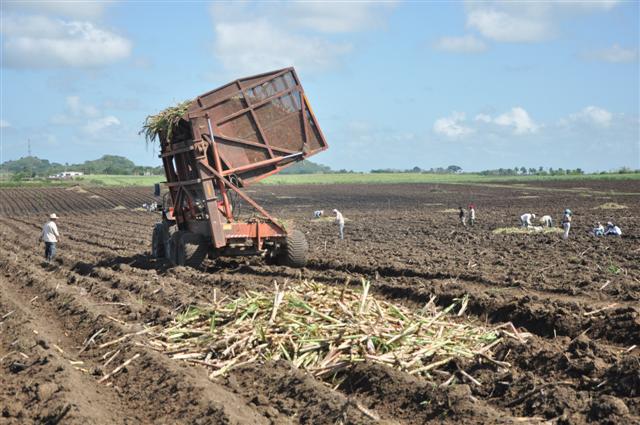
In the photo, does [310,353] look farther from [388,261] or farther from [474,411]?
[388,261]

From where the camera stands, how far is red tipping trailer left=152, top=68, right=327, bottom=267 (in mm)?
17312

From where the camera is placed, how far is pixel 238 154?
17.7 metres

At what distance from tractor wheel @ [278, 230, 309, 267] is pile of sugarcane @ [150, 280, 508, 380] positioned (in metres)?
6.74

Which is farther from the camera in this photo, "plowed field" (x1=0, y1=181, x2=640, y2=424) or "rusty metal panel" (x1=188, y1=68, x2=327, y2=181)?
"rusty metal panel" (x1=188, y1=68, x2=327, y2=181)

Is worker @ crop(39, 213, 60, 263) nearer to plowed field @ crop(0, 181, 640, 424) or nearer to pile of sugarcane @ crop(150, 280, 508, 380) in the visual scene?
plowed field @ crop(0, 181, 640, 424)

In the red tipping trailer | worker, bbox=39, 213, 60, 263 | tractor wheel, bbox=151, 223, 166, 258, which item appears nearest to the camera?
the red tipping trailer

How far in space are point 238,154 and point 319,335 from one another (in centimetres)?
850

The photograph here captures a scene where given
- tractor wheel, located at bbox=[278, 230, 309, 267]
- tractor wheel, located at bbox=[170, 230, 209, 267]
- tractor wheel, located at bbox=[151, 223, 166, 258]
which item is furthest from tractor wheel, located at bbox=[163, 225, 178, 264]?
tractor wheel, located at bbox=[278, 230, 309, 267]

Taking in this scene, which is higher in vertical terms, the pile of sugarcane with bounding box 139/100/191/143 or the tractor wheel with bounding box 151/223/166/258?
the pile of sugarcane with bounding box 139/100/191/143

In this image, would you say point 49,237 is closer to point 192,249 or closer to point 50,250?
point 50,250

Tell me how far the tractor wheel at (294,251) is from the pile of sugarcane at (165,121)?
3351 mm

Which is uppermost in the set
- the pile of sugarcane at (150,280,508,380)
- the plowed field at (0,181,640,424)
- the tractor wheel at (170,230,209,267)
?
the tractor wheel at (170,230,209,267)

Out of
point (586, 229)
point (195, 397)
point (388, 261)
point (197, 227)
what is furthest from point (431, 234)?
point (195, 397)

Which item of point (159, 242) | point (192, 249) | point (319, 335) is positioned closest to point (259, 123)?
point (192, 249)
